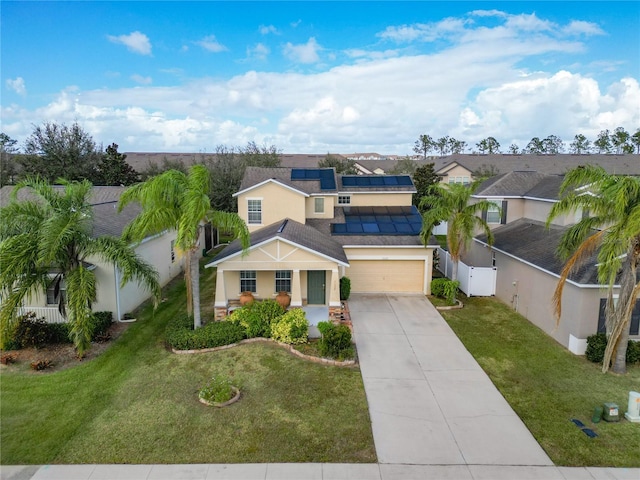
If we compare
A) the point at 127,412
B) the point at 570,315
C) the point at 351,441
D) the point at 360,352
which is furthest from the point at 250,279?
the point at 570,315

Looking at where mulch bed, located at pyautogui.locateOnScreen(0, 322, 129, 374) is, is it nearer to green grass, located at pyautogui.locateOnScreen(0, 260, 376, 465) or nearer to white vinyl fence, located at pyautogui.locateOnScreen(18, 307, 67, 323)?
green grass, located at pyautogui.locateOnScreen(0, 260, 376, 465)

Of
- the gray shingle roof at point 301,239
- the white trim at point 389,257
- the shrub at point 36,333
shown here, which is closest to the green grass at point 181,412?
the shrub at point 36,333

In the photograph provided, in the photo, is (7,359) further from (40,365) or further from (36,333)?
(40,365)

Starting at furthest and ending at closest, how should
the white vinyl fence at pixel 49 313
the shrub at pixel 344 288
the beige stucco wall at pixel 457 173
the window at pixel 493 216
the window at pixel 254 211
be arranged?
the beige stucco wall at pixel 457 173 < the window at pixel 493 216 < the window at pixel 254 211 < the shrub at pixel 344 288 < the white vinyl fence at pixel 49 313

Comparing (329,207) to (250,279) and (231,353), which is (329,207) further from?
(231,353)

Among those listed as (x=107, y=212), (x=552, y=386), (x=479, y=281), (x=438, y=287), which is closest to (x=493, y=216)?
(x=479, y=281)

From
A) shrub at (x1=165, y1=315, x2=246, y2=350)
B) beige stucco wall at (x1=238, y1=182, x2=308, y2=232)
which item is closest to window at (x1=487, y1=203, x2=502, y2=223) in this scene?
beige stucco wall at (x1=238, y1=182, x2=308, y2=232)

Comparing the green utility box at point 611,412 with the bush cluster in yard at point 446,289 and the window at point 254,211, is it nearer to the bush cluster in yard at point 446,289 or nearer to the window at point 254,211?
the bush cluster in yard at point 446,289
